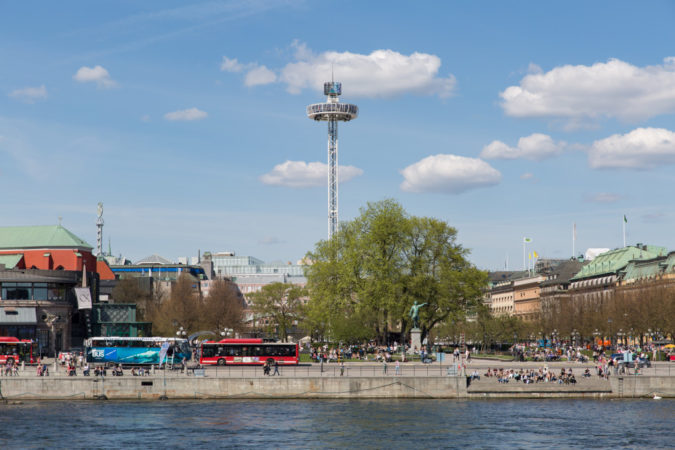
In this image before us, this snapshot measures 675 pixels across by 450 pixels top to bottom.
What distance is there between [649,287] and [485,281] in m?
58.3

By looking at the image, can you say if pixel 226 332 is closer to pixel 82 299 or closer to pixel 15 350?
pixel 82 299

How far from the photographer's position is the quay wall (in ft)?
258

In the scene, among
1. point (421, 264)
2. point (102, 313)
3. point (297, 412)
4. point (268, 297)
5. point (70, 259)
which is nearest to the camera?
point (297, 412)

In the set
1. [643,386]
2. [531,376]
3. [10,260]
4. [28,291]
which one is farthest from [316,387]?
[10,260]

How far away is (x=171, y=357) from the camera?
99.2 metres

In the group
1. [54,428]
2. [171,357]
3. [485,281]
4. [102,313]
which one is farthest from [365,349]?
[54,428]

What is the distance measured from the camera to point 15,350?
9900 centimetres

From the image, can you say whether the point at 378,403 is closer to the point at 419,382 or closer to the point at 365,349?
the point at 419,382

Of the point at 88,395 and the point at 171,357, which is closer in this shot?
the point at 88,395

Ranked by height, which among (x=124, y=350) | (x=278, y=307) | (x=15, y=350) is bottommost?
(x=124, y=350)

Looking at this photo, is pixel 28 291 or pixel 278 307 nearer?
pixel 28 291

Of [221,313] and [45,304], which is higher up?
[45,304]

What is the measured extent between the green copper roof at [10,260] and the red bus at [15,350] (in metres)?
45.6

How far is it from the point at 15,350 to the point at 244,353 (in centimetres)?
2265
